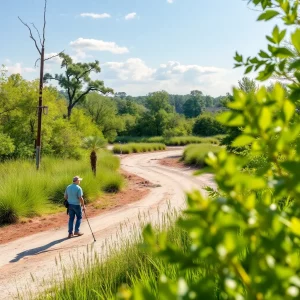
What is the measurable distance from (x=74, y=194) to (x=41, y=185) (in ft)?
16.7

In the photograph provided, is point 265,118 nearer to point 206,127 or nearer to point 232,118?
point 232,118

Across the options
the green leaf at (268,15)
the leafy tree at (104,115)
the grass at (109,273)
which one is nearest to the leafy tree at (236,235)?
the green leaf at (268,15)

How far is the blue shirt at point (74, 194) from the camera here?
37.5ft

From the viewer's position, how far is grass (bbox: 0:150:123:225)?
13641 millimetres

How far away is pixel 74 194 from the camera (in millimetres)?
11445

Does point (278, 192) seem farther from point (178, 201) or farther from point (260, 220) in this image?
point (178, 201)

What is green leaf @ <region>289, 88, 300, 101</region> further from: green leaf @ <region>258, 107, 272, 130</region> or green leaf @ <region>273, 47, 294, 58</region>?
green leaf @ <region>258, 107, 272, 130</region>

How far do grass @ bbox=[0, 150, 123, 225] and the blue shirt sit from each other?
10.1ft

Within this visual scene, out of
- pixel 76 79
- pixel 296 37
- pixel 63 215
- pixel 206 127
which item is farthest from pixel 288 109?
pixel 206 127

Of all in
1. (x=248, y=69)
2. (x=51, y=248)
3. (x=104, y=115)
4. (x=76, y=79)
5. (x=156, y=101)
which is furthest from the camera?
(x=156, y=101)

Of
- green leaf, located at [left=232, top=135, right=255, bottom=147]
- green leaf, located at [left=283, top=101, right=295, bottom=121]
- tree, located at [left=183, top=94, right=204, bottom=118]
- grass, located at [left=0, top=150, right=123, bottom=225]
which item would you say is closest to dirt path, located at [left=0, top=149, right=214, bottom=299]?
grass, located at [left=0, top=150, right=123, bottom=225]

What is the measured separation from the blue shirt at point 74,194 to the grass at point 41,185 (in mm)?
3089

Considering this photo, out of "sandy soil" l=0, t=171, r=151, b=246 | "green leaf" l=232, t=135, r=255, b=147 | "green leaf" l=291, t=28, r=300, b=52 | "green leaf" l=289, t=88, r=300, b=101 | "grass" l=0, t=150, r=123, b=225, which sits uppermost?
"green leaf" l=291, t=28, r=300, b=52

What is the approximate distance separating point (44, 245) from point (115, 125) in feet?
154
